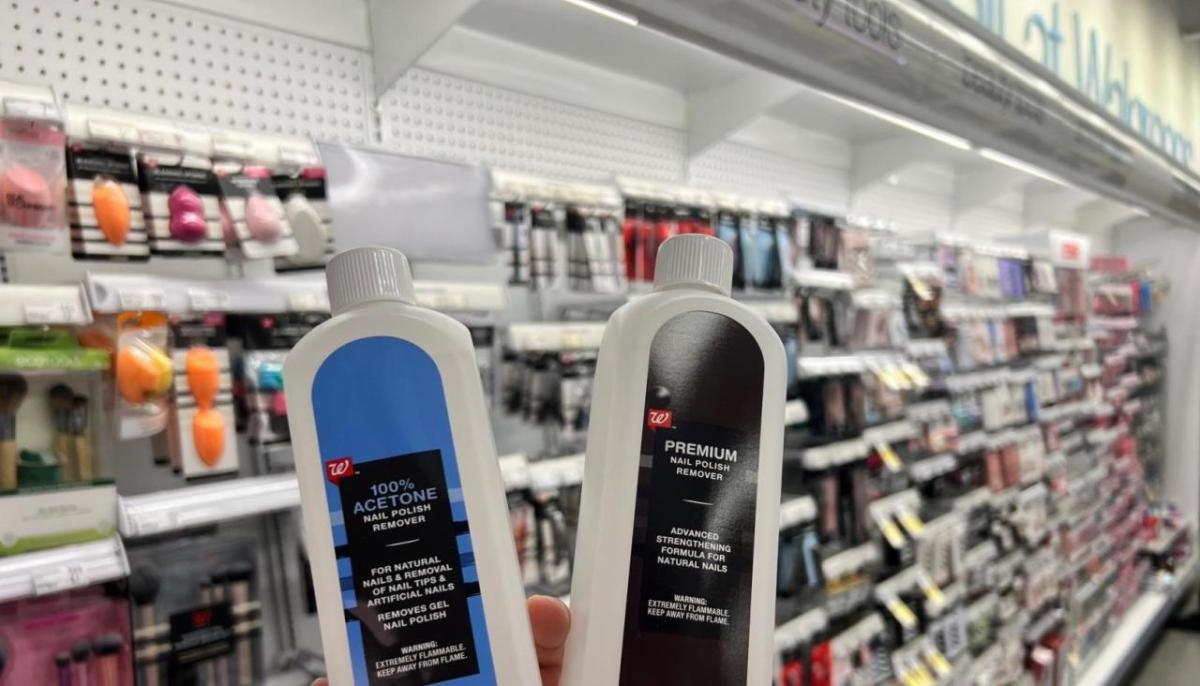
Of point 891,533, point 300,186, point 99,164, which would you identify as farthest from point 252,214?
point 891,533

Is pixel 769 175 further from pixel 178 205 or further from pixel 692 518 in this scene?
pixel 692 518

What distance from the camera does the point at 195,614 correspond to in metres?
1.28

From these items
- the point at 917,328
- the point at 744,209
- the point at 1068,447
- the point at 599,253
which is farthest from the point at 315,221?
the point at 1068,447

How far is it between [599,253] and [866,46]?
2.42 ft

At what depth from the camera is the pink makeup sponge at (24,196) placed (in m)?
1.08

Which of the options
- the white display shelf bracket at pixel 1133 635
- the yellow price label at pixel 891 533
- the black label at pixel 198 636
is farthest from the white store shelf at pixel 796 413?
the white display shelf bracket at pixel 1133 635

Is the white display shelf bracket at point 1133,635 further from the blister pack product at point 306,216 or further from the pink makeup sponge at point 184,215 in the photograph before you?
the pink makeup sponge at point 184,215

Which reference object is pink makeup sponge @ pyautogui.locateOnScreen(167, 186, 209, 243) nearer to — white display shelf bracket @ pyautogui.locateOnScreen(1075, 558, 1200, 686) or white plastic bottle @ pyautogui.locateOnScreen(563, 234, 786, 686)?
white plastic bottle @ pyautogui.locateOnScreen(563, 234, 786, 686)

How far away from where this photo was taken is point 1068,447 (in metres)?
4.33

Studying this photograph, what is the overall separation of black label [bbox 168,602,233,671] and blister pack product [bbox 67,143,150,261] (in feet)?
1.97

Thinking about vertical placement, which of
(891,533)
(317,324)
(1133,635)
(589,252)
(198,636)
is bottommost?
(1133,635)

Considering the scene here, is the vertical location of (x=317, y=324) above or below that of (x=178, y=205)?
below

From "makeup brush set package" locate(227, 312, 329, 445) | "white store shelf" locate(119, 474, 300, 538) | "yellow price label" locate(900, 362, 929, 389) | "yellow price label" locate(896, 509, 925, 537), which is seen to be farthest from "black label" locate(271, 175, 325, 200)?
"yellow price label" locate(896, 509, 925, 537)

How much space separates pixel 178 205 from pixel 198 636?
0.72m
